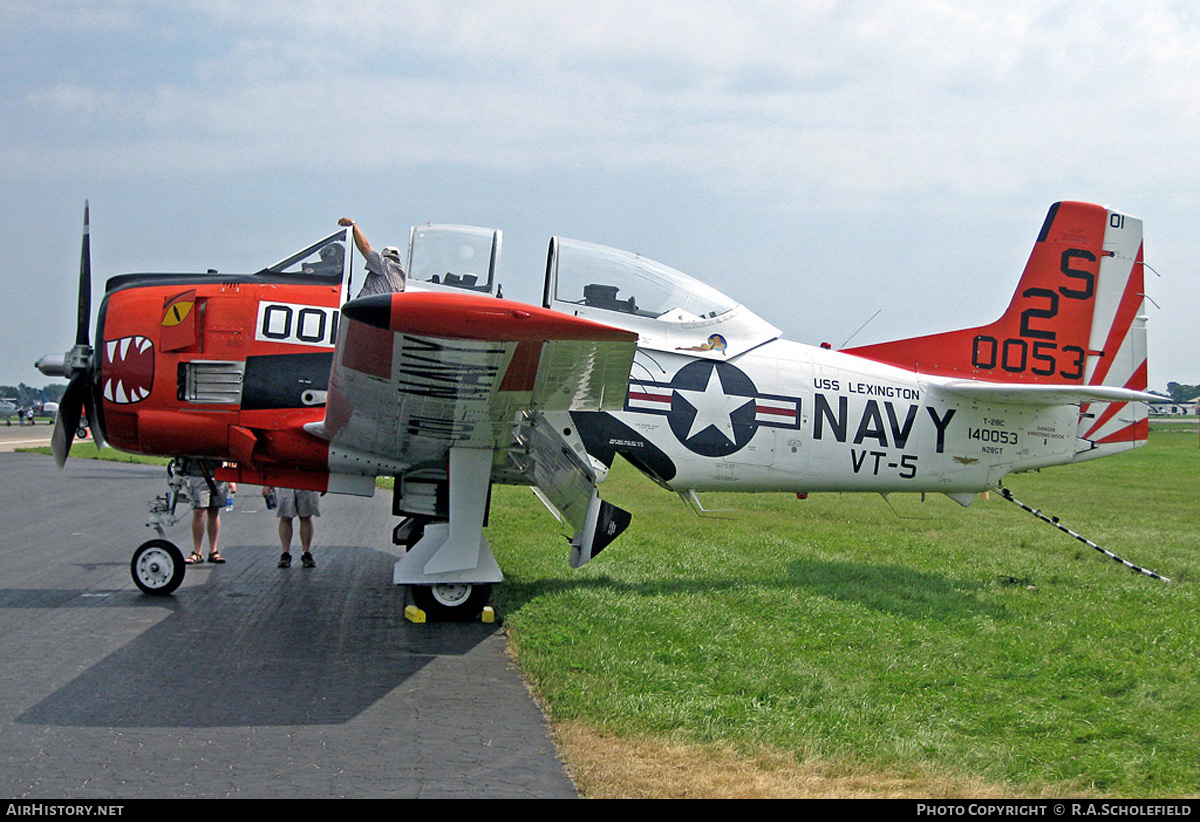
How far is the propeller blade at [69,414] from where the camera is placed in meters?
8.39

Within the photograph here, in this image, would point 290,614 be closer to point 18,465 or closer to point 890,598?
point 890,598

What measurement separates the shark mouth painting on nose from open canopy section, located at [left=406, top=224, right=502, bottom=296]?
7.35 feet

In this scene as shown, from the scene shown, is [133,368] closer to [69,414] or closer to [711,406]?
[69,414]

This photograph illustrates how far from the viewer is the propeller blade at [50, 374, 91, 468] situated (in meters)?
8.39

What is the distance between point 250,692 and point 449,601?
7.81 feet

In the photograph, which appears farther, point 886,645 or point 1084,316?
point 1084,316

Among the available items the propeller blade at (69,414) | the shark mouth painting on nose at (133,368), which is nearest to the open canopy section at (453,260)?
the shark mouth painting on nose at (133,368)

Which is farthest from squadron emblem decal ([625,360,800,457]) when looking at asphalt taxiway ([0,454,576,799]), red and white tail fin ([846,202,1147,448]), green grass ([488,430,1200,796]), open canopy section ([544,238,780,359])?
red and white tail fin ([846,202,1147,448])

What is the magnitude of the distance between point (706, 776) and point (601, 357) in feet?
8.64

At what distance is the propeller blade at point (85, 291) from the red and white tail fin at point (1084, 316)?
29.0 feet

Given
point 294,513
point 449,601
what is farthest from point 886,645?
point 294,513

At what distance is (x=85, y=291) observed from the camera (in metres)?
8.56

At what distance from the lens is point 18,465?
25359 mm

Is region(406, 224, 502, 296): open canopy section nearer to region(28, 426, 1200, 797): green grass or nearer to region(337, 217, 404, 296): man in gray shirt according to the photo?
region(337, 217, 404, 296): man in gray shirt
